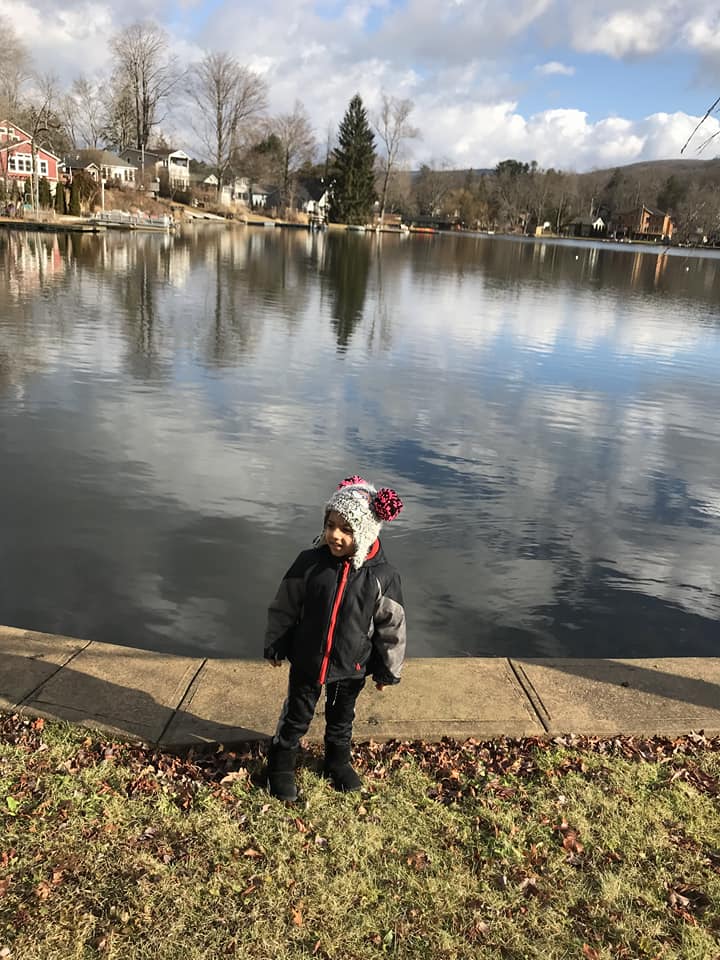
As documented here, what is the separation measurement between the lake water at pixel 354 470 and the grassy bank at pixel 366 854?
2.21 meters

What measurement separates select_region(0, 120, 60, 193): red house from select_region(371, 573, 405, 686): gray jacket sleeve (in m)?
82.2

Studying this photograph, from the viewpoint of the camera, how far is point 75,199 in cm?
6228

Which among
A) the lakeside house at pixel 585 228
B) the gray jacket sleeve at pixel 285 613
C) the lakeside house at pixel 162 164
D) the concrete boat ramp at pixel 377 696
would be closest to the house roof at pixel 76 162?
the lakeside house at pixel 162 164

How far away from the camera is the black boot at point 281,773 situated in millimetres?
3688

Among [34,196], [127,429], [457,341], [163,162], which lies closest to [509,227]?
[163,162]

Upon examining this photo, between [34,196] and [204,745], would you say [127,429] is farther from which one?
[34,196]

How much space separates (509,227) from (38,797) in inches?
6794

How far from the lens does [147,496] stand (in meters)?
8.66

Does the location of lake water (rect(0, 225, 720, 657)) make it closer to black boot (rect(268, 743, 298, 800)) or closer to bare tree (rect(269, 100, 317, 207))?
black boot (rect(268, 743, 298, 800))

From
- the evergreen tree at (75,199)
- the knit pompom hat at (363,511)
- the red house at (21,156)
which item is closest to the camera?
the knit pompom hat at (363,511)

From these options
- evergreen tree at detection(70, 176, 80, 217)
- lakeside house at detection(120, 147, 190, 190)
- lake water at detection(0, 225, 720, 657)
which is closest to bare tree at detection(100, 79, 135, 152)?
lakeside house at detection(120, 147, 190, 190)

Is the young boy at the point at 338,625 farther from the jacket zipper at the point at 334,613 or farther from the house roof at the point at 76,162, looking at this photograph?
the house roof at the point at 76,162

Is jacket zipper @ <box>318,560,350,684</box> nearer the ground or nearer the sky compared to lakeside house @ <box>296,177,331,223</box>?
nearer the ground

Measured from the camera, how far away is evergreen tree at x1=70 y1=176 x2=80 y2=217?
204 feet
